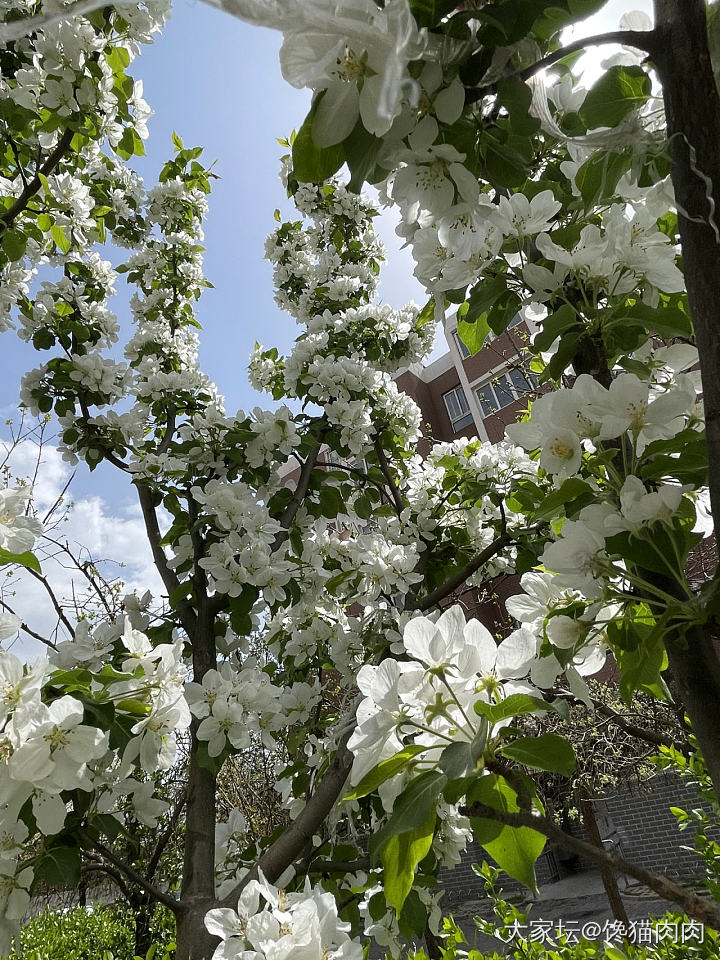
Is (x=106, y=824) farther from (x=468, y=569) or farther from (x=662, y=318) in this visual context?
(x=468, y=569)

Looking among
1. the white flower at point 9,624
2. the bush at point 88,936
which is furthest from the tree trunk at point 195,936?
the bush at point 88,936

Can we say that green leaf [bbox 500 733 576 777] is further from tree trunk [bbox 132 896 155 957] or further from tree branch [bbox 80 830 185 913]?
tree trunk [bbox 132 896 155 957]

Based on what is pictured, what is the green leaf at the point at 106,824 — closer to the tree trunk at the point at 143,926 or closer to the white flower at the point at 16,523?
the white flower at the point at 16,523

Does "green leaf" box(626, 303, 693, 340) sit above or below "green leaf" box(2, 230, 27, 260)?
below

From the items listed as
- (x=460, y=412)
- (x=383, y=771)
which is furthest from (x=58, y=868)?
(x=460, y=412)

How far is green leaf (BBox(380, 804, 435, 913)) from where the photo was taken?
633 millimetres

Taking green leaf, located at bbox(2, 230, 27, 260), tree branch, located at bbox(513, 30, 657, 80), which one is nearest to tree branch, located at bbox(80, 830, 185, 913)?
tree branch, located at bbox(513, 30, 657, 80)

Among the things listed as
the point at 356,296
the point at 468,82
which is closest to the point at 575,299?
the point at 468,82

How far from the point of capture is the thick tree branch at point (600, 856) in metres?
0.61

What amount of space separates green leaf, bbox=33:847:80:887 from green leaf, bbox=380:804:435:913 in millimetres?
875

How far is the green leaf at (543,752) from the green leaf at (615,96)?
2.24 feet

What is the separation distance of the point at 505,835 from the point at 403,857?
0.12 metres

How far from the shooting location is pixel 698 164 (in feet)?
1.87

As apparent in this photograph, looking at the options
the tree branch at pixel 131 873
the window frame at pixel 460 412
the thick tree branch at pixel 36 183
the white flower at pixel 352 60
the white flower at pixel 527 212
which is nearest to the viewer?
the white flower at pixel 352 60
